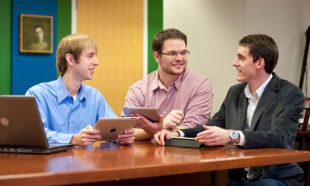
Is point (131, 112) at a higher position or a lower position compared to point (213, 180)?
higher

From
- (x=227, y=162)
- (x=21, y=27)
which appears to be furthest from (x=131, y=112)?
(x=21, y=27)

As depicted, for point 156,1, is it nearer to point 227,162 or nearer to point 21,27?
point 21,27

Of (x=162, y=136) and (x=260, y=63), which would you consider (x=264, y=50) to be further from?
(x=162, y=136)

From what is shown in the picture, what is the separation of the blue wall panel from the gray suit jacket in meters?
3.75

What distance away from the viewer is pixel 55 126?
2928 millimetres

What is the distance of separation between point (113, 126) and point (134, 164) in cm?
70

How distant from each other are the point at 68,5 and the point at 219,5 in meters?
2.74

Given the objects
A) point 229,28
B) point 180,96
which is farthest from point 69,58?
point 229,28

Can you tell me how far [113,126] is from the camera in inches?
104

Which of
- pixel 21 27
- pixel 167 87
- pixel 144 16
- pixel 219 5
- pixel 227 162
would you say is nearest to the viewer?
pixel 227 162

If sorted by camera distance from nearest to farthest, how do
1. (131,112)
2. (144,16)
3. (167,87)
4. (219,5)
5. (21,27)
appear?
(131,112), (167,87), (219,5), (21,27), (144,16)

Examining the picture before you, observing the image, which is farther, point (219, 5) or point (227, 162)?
point (219, 5)

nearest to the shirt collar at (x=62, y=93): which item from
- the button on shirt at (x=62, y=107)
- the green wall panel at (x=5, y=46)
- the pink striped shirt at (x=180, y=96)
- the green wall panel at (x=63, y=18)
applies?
the button on shirt at (x=62, y=107)

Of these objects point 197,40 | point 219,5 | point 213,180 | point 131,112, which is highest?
point 219,5
